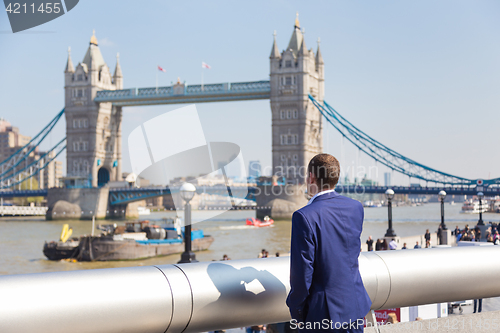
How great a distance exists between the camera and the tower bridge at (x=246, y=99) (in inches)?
2022

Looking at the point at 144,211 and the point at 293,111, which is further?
the point at 144,211

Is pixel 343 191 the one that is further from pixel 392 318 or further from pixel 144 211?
pixel 392 318

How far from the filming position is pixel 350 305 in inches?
64.6

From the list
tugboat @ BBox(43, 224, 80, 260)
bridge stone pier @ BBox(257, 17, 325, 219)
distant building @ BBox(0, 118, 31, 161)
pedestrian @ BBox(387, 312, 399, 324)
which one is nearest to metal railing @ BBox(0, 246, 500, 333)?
pedestrian @ BBox(387, 312, 399, 324)

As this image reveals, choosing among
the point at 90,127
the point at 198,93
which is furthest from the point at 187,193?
the point at 90,127

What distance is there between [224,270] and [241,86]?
168ft

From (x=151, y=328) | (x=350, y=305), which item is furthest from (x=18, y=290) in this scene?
(x=350, y=305)

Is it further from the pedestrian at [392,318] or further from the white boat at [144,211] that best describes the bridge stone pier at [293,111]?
the pedestrian at [392,318]

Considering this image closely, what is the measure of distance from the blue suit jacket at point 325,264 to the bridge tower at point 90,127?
2272 inches

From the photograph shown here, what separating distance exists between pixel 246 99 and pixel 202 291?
5163 centimetres

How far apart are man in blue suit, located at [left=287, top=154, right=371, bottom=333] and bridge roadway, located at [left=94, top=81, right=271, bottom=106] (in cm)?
4999

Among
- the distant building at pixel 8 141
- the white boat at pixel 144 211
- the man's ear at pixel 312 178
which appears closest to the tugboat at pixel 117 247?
the man's ear at pixel 312 178

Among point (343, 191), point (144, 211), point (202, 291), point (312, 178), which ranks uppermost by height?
point (312, 178)

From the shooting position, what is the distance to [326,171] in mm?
1722
